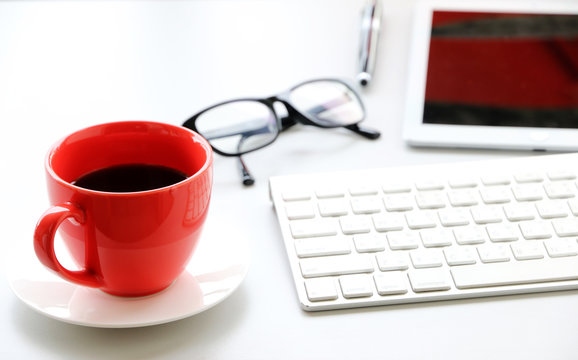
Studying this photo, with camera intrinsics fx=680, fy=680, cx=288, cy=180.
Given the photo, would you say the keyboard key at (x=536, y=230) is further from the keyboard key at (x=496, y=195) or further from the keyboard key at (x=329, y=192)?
the keyboard key at (x=329, y=192)

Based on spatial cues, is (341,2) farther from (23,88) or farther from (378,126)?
(23,88)

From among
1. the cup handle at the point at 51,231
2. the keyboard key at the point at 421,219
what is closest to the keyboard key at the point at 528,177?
the keyboard key at the point at 421,219

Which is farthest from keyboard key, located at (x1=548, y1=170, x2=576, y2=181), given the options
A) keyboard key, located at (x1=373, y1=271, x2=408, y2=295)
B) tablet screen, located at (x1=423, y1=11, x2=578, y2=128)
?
keyboard key, located at (x1=373, y1=271, x2=408, y2=295)

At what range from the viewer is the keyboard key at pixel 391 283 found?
500 mm

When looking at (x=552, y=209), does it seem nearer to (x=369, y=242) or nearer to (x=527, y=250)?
(x=527, y=250)

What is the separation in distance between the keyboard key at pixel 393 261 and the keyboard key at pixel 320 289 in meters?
0.04

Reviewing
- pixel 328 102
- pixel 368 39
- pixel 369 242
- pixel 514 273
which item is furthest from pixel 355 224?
pixel 368 39

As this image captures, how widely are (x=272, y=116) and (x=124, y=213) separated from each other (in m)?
0.32

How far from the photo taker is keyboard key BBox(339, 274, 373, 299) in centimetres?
50

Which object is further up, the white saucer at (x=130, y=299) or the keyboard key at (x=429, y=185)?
the keyboard key at (x=429, y=185)

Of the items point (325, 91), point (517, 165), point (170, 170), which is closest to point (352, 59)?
point (325, 91)

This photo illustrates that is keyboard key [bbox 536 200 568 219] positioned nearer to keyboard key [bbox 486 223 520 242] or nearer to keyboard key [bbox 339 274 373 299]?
keyboard key [bbox 486 223 520 242]

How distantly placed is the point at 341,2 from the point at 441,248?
0.56 meters

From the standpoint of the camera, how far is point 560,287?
0.52 m
